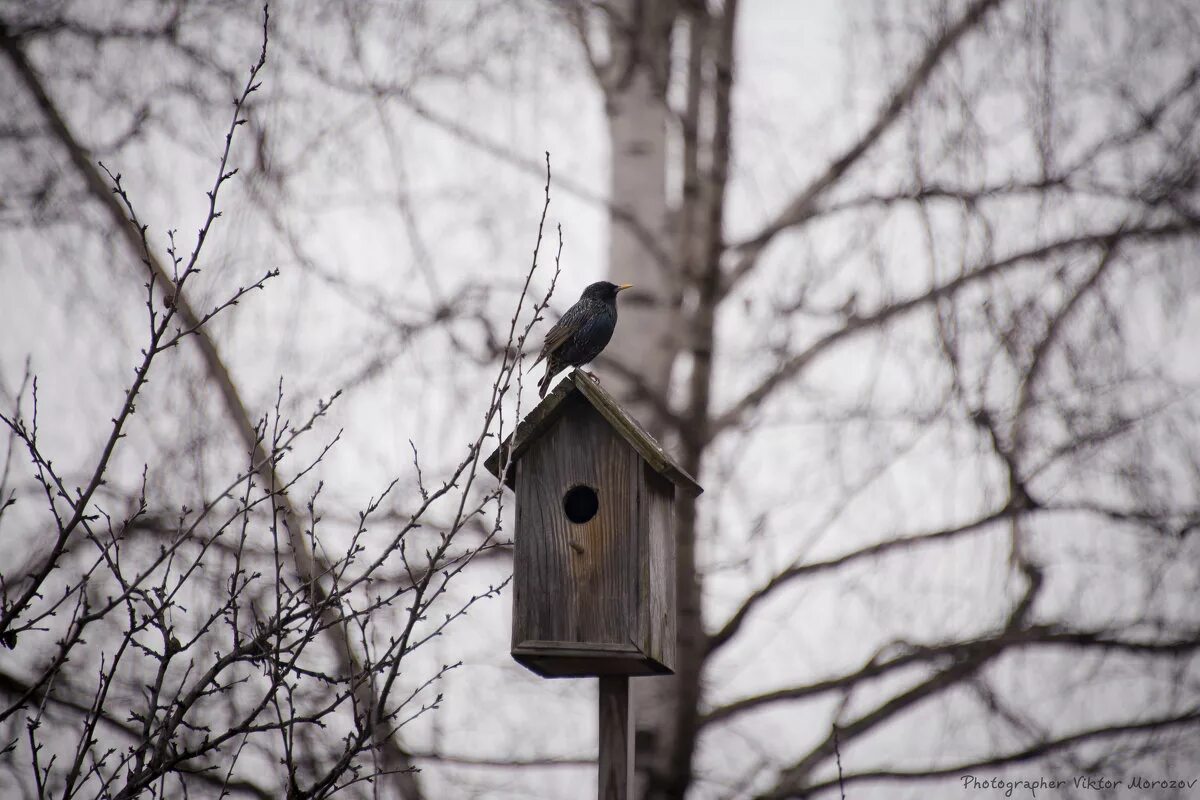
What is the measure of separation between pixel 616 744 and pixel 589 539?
51 centimetres

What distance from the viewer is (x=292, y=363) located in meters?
4.88

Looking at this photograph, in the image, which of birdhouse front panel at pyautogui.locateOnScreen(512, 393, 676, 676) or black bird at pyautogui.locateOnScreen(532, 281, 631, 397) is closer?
birdhouse front panel at pyautogui.locateOnScreen(512, 393, 676, 676)

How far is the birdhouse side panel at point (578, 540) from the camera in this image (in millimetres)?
2881

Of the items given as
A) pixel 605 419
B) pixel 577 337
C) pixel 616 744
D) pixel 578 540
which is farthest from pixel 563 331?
pixel 616 744

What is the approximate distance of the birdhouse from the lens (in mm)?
2875

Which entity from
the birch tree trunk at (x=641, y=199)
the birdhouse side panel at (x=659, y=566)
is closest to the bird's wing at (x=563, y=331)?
the birdhouse side panel at (x=659, y=566)

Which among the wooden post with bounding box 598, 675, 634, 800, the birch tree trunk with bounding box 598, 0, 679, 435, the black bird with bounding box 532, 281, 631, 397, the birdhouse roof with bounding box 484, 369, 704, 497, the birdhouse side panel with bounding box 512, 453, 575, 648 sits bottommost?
the wooden post with bounding box 598, 675, 634, 800

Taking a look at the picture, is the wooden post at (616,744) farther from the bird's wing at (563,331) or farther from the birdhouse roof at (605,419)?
the bird's wing at (563,331)

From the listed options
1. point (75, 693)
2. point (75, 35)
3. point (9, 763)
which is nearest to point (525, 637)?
point (9, 763)

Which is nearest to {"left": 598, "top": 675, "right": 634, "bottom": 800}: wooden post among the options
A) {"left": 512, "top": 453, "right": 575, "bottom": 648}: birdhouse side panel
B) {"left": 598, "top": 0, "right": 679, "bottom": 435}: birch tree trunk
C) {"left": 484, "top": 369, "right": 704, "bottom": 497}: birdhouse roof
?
{"left": 512, "top": 453, "right": 575, "bottom": 648}: birdhouse side panel

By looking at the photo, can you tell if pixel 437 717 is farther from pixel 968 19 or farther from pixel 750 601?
pixel 968 19

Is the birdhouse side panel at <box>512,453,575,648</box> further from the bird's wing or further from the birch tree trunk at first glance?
the birch tree trunk

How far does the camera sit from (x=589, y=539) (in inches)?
117

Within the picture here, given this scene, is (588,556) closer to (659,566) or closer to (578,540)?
(578,540)
